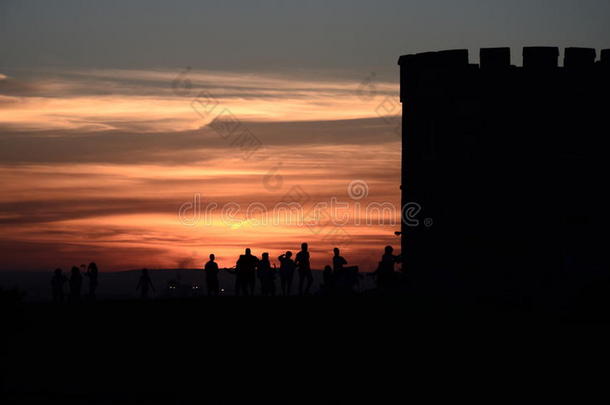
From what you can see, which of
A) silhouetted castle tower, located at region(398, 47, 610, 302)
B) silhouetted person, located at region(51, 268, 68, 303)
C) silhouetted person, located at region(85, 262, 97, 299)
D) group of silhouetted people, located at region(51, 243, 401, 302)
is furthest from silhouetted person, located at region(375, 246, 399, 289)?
silhouetted person, located at region(51, 268, 68, 303)

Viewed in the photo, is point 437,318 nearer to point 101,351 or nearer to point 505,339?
point 505,339

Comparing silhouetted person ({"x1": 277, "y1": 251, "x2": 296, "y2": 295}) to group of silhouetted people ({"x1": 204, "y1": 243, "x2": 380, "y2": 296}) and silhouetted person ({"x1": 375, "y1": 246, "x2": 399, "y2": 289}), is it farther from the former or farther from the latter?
silhouetted person ({"x1": 375, "y1": 246, "x2": 399, "y2": 289})

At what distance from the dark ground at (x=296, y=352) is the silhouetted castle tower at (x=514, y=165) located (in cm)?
742

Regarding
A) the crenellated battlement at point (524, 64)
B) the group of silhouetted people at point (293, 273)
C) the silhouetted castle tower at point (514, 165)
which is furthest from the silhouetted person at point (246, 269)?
the crenellated battlement at point (524, 64)

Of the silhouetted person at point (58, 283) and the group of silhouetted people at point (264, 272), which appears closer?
the group of silhouetted people at point (264, 272)

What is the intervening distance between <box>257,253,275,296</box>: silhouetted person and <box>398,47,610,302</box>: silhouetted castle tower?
6590mm

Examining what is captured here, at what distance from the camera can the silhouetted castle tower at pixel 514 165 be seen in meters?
43.9

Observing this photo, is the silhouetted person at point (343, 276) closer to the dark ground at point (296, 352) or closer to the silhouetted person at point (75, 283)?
the dark ground at point (296, 352)

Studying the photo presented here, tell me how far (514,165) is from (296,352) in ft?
54.4

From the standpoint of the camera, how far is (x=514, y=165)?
44344 millimetres

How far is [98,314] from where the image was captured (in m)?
36.1

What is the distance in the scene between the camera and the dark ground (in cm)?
2727

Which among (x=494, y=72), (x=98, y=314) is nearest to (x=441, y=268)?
(x=494, y=72)

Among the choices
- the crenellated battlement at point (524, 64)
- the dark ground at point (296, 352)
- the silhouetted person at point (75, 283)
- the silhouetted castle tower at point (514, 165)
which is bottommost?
the dark ground at point (296, 352)
